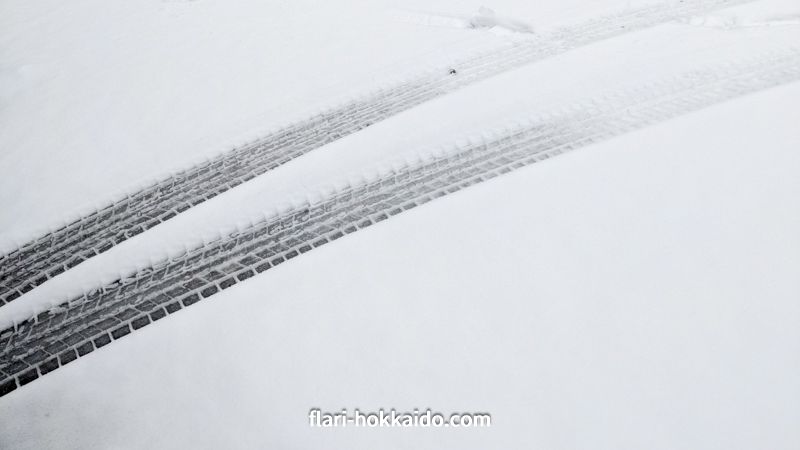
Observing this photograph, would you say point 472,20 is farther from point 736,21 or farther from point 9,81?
point 9,81

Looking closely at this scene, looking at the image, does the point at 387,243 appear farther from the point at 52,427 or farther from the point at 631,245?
the point at 52,427

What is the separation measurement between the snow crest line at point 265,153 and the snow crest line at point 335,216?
35 centimetres

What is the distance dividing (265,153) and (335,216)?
2.40ft

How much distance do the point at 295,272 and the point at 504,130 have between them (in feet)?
4.77

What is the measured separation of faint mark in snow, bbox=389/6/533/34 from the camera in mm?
3900

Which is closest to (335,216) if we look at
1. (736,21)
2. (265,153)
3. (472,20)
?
(265,153)

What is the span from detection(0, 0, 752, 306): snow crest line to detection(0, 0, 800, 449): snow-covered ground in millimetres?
88

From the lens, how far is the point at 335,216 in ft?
8.90

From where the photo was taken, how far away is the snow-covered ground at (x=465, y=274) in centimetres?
193

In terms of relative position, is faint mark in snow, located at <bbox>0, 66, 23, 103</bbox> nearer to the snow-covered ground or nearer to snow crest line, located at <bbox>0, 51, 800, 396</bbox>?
the snow-covered ground

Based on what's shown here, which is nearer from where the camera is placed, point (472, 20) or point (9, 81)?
point (9, 81)

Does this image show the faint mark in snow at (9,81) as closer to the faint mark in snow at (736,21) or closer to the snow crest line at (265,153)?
the snow crest line at (265,153)

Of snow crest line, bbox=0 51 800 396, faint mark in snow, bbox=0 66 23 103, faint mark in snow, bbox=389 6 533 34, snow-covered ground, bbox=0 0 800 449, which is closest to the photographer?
snow-covered ground, bbox=0 0 800 449

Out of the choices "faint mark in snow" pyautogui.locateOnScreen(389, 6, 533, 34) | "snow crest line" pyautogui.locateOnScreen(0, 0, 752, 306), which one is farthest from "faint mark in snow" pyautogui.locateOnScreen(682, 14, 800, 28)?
"faint mark in snow" pyautogui.locateOnScreen(389, 6, 533, 34)
